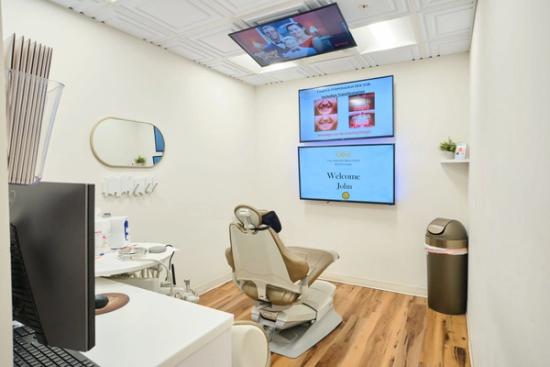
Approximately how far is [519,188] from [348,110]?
112 inches

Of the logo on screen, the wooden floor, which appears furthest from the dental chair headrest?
the logo on screen

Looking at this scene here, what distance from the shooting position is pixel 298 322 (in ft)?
8.10

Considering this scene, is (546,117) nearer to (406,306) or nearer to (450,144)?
(450,144)

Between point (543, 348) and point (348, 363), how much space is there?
5.93 feet

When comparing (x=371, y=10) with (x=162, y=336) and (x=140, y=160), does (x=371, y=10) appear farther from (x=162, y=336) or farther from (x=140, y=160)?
(x=162, y=336)

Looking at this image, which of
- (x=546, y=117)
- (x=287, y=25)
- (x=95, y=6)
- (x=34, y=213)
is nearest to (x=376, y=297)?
(x=287, y=25)

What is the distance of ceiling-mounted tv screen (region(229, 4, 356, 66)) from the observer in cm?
228

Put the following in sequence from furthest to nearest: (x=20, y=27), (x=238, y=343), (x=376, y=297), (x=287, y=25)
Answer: (x=376, y=297) < (x=287, y=25) < (x=20, y=27) < (x=238, y=343)

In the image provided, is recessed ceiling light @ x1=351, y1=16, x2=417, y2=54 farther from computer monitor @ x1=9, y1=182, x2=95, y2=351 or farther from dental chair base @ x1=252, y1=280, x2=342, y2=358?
computer monitor @ x1=9, y1=182, x2=95, y2=351

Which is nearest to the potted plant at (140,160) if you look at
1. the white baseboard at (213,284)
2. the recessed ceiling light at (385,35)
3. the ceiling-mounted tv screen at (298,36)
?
the ceiling-mounted tv screen at (298,36)

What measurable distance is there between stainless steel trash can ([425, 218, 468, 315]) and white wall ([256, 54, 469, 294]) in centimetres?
39

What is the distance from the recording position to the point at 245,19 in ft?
7.98

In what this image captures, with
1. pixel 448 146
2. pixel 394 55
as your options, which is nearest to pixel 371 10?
pixel 394 55

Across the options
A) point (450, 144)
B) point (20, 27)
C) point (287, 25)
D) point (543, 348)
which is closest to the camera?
point (543, 348)
